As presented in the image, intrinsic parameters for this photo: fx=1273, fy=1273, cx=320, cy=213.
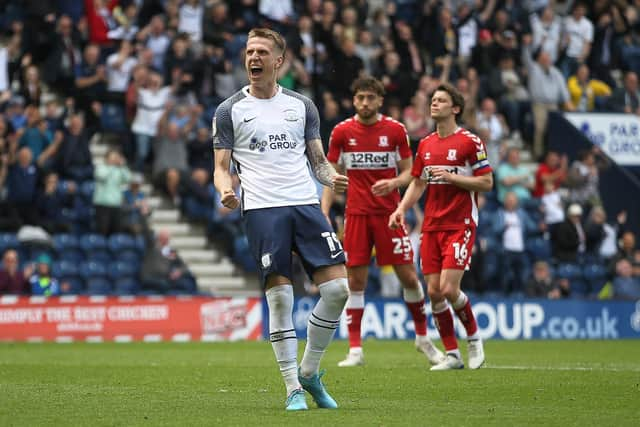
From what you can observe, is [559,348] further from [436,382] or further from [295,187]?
[295,187]

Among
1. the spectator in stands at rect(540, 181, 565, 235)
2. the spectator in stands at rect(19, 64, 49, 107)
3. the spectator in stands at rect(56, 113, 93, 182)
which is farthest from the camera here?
the spectator in stands at rect(540, 181, 565, 235)

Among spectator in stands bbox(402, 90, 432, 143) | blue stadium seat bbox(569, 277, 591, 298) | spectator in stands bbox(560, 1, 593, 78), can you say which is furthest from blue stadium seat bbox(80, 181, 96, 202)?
spectator in stands bbox(560, 1, 593, 78)

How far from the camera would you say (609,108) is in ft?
94.9

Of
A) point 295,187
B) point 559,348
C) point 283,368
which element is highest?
point 295,187

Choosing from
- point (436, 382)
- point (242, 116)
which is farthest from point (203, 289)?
point (242, 116)

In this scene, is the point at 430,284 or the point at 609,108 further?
the point at 609,108

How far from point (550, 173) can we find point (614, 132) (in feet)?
8.12

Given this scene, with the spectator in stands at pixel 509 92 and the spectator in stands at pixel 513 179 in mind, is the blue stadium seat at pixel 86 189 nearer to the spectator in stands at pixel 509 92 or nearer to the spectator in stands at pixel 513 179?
the spectator in stands at pixel 513 179

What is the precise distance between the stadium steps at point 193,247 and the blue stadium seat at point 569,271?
19.6 ft

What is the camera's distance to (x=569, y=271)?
24703mm

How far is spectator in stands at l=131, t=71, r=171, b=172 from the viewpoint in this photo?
23422mm

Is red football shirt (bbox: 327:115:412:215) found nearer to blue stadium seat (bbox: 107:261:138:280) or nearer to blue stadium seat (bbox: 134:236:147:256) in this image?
blue stadium seat (bbox: 107:261:138:280)

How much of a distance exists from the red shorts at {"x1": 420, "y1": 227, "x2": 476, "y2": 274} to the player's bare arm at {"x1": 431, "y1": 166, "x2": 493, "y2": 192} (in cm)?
46

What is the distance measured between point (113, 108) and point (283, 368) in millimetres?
15709
